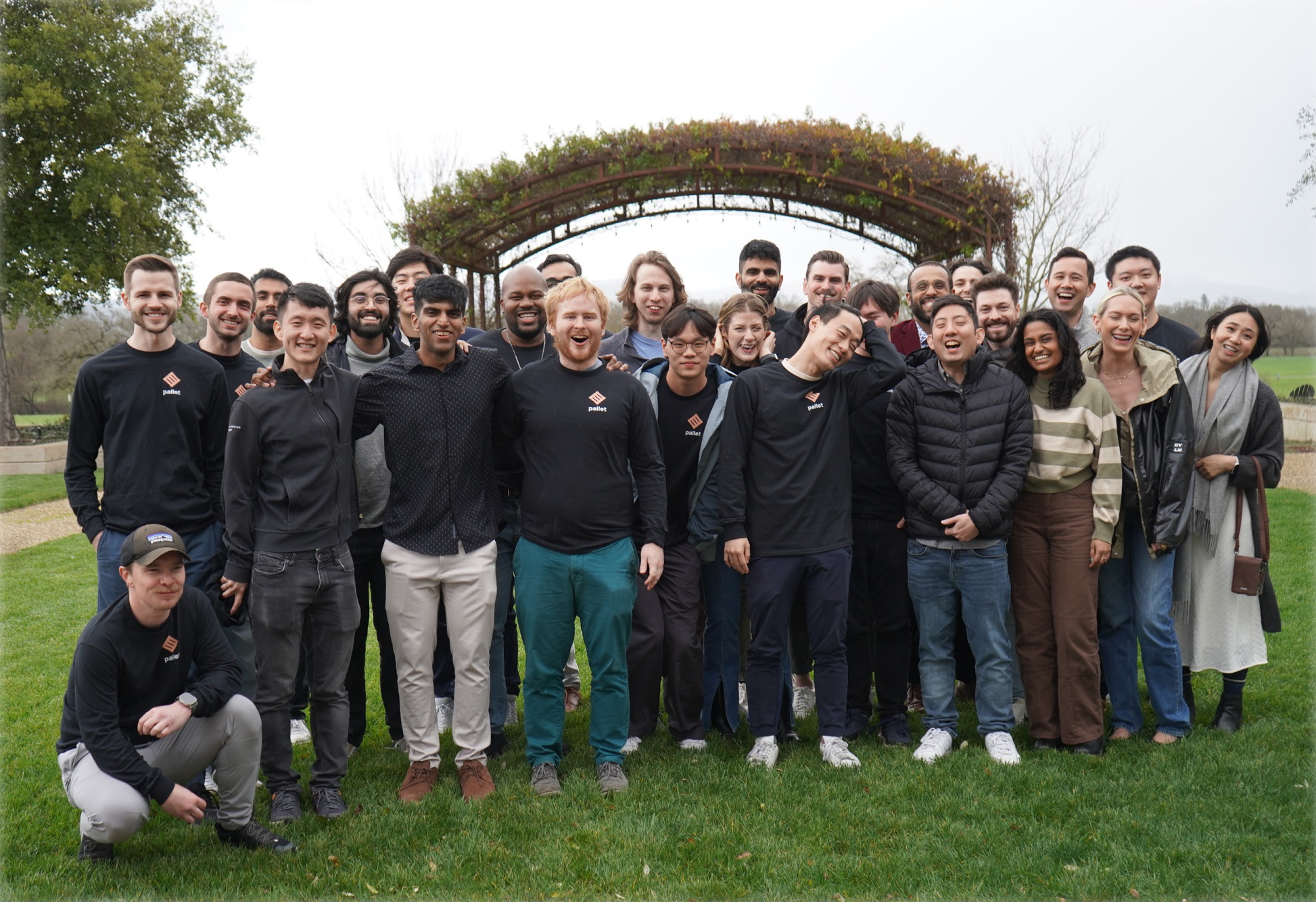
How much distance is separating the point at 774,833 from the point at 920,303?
3.50 meters

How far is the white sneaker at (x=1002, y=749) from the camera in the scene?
4.55m

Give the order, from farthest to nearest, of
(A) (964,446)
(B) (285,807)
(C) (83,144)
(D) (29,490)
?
(C) (83,144)
(D) (29,490)
(A) (964,446)
(B) (285,807)

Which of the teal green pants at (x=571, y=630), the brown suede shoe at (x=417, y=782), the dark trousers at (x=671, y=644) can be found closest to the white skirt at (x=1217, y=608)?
the dark trousers at (x=671, y=644)

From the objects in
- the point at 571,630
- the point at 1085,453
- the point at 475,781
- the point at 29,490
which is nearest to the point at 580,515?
the point at 571,630

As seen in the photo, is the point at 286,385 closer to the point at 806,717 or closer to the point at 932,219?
the point at 806,717

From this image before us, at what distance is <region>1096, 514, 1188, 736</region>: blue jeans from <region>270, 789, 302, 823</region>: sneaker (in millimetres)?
4135

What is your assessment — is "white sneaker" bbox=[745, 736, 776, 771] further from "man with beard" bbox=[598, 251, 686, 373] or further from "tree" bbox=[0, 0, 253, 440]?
"tree" bbox=[0, 0, 253, 440]

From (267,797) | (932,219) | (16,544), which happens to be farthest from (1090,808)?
(16,544)

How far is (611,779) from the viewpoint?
4.32 metres

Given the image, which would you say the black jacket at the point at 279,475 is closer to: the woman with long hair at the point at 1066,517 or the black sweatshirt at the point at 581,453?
the black sweatshirt at the point at 581,453

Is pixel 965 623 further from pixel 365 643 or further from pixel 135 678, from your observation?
pixel 135 678

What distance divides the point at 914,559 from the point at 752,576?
869mm

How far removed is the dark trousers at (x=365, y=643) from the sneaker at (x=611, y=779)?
44.7 inches

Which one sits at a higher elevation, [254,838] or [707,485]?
[707,485]
